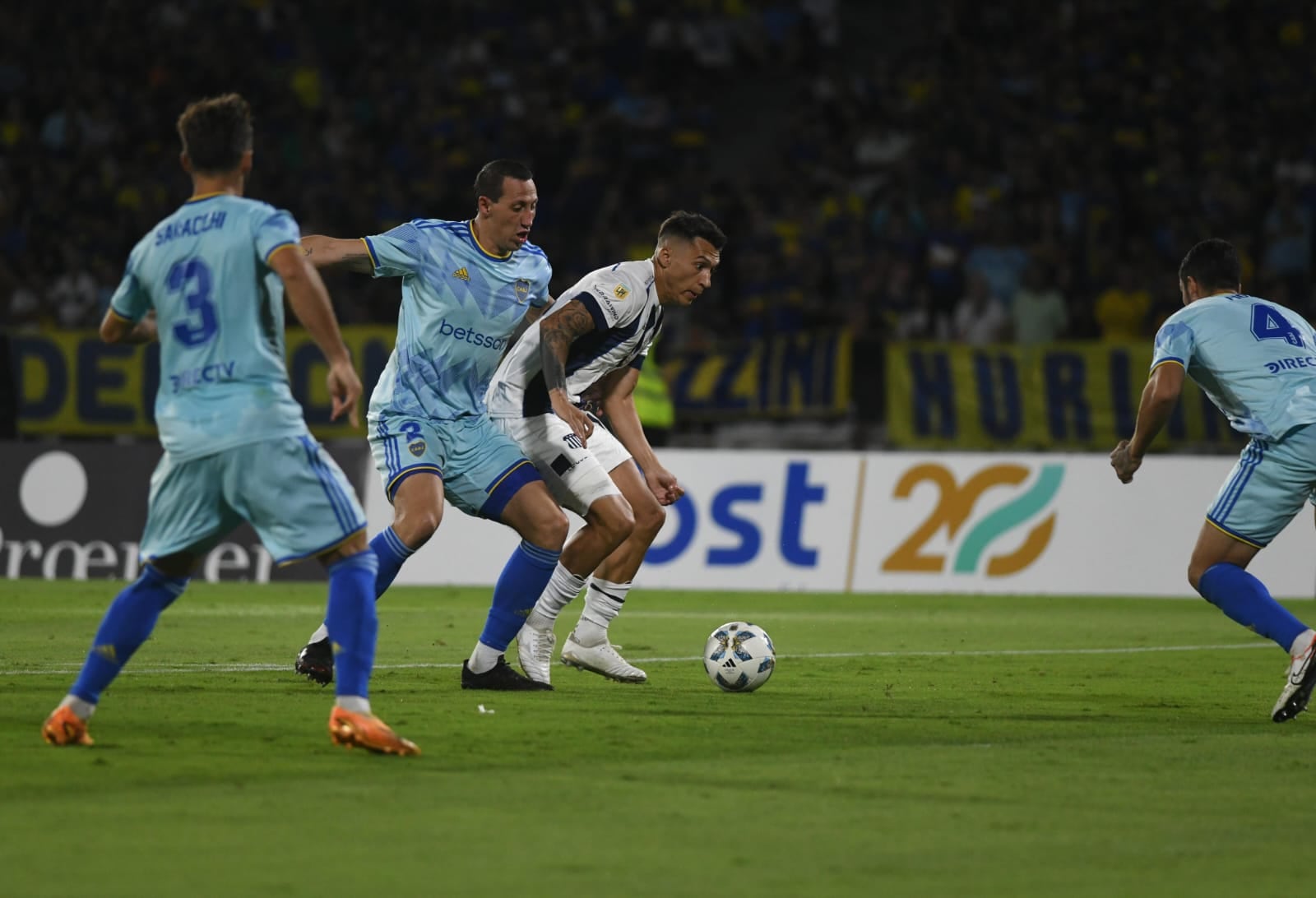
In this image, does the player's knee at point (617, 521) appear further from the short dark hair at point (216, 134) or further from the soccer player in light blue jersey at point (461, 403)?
the short dark hair at point (216, 134)

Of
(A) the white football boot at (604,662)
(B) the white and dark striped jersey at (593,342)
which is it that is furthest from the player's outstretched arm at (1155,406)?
(A) the white football boot at (604,662)

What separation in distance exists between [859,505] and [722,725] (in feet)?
32.4

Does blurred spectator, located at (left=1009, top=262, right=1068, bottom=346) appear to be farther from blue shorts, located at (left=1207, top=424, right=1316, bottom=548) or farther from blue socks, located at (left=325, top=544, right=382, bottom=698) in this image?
blue socks, located at (left=325, top=544, right=382, bottom=698)

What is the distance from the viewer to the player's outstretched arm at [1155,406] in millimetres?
8453

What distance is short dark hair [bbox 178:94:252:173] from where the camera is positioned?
250 inches

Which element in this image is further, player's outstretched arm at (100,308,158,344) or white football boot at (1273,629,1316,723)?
white football boot at (1273,629,1316,723)

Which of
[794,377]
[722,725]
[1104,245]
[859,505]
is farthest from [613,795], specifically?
[1104,245]

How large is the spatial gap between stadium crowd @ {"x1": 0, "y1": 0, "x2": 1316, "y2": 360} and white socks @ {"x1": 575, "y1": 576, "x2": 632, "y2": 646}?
31.2 feet

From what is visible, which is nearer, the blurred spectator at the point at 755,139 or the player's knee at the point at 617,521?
the player's knee at the point at 617,521

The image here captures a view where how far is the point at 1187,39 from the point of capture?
72.6ft

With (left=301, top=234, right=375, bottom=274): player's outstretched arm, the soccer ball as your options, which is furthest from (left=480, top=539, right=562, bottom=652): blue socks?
(left=301, top=234, right=375, bottom=274): player's outstretched arm

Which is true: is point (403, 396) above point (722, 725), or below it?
above

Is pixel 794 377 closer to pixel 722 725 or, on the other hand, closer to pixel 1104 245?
pixel 1104 245

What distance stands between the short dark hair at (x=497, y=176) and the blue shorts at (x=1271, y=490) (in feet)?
11.6
